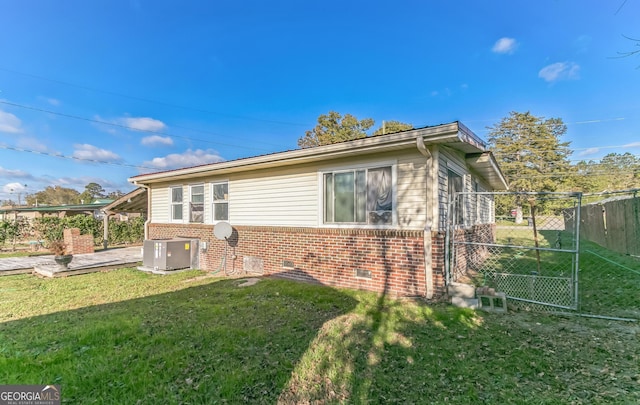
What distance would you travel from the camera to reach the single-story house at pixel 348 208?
17.0 feet

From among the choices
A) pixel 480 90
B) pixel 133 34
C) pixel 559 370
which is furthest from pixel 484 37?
pixel 133 34

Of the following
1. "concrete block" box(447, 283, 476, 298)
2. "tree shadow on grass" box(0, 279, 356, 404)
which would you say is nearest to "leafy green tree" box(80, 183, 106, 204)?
"tree shadow on grass" box(0, 279, 356, 404)

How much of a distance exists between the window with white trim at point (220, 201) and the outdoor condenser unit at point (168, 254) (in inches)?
46.9

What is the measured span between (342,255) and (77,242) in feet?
40.2

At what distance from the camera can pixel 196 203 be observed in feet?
30.3

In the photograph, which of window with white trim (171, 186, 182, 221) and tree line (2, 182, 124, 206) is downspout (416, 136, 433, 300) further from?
tree line (2, 182, 124, 206)

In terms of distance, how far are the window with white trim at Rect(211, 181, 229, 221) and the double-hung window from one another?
3.47 meters

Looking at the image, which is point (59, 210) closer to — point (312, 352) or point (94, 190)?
point (312, 352)

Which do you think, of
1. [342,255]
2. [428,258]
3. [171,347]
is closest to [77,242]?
[171,347]

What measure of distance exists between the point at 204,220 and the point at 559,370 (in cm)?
854

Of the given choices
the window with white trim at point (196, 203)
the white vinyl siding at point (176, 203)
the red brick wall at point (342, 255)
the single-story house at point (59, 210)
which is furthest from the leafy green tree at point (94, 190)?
the red brick wall at point (342, 255)

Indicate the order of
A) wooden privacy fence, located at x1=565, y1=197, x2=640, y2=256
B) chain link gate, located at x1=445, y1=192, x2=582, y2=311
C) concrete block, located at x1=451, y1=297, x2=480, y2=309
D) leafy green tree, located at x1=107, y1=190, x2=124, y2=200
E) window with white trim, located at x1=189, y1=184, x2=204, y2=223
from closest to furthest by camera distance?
chain link gate, located at x1=445, y1=192, x2=582, y2=311 → concrete block, located at x1=451, y1=297, x2=480, y2=309 → wooden privacy fence, located at x1=565, y1=197, x2=640, y2=256 → window with white trim, located at x1=189, y1=184, x2=204, y2=223 → leafy green tree, located at x1=107, y1=190, x2=124, y2=200

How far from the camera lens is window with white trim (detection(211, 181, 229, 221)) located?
842 cm

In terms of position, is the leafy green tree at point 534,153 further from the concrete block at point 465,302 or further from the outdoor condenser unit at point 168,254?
the outdoor condenser unit at point 168,254
